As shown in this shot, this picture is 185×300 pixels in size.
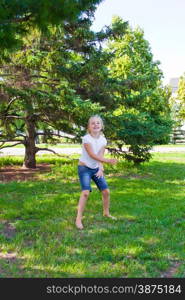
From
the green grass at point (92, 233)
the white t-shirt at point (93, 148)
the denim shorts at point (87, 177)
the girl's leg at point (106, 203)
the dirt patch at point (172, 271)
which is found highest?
the white t-shirt at point (93, 148)

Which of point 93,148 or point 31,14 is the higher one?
point 31,14

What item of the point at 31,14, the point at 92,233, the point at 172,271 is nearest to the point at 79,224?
the point at 92,233

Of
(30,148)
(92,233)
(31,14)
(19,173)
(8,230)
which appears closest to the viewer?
(31,14)

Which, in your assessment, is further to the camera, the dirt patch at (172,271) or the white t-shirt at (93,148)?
the white t-shirt at (93,148)

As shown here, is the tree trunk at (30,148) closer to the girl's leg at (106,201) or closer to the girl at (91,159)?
the girl's leg at (106,201)

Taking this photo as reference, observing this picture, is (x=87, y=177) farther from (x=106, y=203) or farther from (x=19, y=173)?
(x=19, y=173)

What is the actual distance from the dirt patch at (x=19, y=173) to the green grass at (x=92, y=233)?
122cm

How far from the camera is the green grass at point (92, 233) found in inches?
145

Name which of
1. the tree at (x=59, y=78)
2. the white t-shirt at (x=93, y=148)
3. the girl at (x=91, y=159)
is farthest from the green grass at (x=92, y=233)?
the tree at (x=59, y=78)

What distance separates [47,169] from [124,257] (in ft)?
25.2

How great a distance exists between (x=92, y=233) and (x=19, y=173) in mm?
6200

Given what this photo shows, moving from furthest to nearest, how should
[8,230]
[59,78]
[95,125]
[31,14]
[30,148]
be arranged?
[30,148] < [59,78] < [95,125] < [8,230] < [31,14]

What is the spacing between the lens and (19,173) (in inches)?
418

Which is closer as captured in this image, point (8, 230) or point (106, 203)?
point (8, 230)
